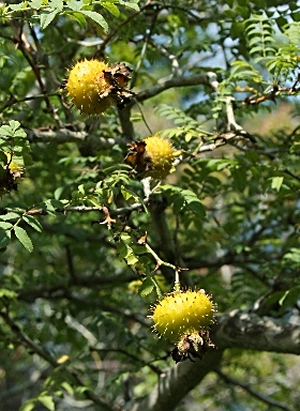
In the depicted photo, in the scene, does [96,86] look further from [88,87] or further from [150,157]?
[150,157]

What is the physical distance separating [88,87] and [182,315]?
31.1 inches

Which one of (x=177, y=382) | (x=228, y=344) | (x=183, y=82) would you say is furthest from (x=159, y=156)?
(x=177, y=382)

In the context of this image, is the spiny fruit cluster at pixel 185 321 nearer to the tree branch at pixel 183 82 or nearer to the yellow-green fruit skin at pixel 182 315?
the yellow-green fruit skin at pixel 182 315

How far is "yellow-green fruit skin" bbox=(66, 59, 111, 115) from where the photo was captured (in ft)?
7.20

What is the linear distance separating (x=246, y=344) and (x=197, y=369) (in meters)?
0.32

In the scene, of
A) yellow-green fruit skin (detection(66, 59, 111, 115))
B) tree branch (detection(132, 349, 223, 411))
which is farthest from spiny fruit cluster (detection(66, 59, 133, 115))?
tree branch (detection(132, 349, 223, 411))

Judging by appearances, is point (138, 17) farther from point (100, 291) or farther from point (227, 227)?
point (100, 291)

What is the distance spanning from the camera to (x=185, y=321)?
6.42ft

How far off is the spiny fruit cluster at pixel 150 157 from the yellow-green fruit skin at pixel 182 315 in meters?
0.56

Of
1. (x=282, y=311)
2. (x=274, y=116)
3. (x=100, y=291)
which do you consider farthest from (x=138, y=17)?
(x=274, y=116)

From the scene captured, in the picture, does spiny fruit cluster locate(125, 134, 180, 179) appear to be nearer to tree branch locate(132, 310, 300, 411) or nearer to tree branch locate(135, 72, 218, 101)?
tree branch locate(135, 72, 218, 101)

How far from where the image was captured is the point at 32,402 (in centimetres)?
313

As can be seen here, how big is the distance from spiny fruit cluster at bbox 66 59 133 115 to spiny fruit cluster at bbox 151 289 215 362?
679 millimetres

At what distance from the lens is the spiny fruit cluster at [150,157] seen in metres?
2.38
